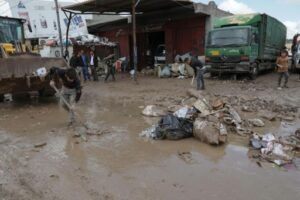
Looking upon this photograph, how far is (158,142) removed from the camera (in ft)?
18.5

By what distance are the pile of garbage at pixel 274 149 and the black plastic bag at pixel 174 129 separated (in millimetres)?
1201

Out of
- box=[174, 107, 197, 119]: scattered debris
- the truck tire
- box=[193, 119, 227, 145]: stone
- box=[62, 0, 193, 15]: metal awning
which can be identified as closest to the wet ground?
box=[193, 119, 227, 145]: stone

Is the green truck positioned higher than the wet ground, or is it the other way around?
the green truck

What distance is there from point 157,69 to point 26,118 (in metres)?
10.8

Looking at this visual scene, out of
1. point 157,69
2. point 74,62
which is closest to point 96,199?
point 74,62

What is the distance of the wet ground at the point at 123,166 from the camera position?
3812 mm

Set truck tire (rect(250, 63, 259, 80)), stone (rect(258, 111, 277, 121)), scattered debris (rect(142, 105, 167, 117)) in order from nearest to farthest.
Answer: stone (rect(258, 111, 277, 121)), scattered debris (rect(142, 105, 167, 117)), truck tire (rect(250, 63, 259, 80))

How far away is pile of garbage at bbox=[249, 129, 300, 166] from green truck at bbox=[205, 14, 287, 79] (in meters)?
7.90

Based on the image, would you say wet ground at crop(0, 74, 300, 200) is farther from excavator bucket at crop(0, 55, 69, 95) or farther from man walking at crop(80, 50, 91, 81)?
man walking at crop(80, 50, 91, 81)

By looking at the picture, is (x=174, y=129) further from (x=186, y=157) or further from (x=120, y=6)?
(x=120, y=6)

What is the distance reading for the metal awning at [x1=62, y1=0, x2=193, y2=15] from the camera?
14982 millimetres

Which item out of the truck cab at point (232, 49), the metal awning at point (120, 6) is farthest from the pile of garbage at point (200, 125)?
the metal awning at point (120, 6)

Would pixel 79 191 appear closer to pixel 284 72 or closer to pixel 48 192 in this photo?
pixel 48 192

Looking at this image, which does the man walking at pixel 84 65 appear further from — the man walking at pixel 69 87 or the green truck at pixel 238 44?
the man walking at pixel 69 87
